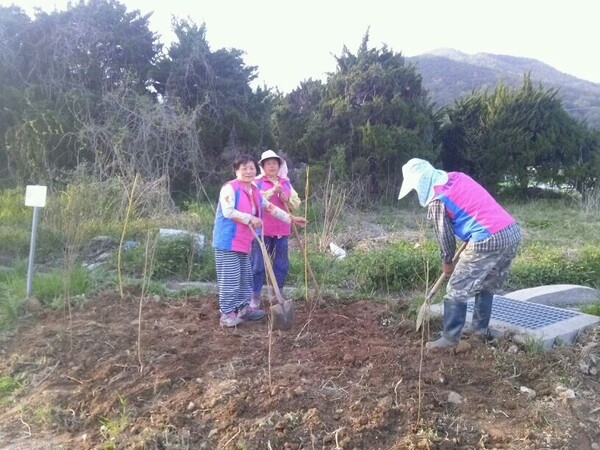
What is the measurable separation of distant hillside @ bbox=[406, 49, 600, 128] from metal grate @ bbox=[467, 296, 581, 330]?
2684cm

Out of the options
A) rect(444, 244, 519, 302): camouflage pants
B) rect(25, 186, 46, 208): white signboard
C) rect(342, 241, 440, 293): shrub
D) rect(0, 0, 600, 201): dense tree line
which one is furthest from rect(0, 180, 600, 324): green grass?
rect(0, 0, 600, 201): dense tree line

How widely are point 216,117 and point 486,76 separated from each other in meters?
34.9

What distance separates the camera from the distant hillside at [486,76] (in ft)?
114

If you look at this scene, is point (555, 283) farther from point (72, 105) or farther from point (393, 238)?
point (72, 105)

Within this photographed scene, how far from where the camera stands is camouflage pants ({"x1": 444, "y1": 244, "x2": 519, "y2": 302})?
3686mm

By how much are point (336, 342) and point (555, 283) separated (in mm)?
3198

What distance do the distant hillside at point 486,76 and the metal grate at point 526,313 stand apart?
26.8m

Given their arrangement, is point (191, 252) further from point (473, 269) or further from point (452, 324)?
point (473, 269)

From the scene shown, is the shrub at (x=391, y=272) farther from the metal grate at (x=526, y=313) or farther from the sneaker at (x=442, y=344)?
the sneaker at (x=442, y=344)

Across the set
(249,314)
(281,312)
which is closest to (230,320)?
(249,314)

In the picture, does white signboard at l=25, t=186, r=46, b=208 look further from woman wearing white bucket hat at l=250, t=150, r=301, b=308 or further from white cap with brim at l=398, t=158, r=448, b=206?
white cap with brim at l=398, t=158, r=448, b=206

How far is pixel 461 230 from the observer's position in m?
3.74

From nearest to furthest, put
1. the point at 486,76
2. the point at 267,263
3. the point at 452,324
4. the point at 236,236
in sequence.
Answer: the point at 452,324
the point at 267,263
the point at 236,236
the point at 486,76

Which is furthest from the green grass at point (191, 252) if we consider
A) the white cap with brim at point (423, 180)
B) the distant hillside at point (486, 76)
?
the distant hillside at point (486, 76)
